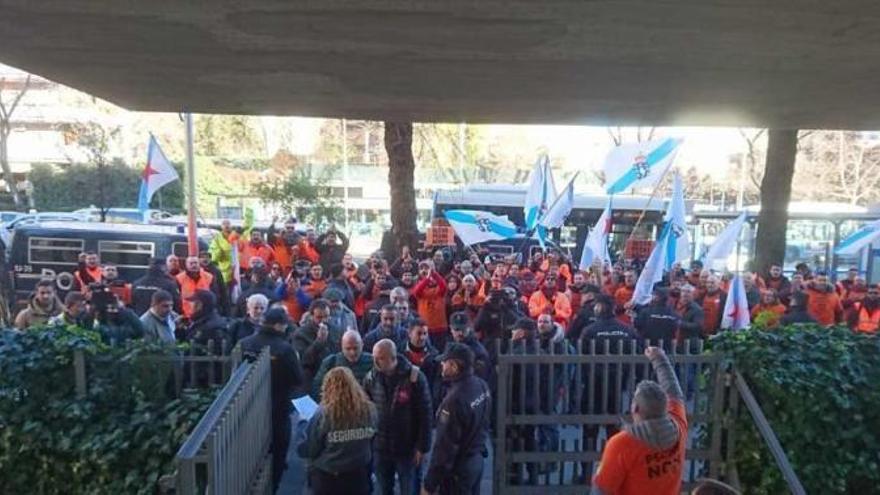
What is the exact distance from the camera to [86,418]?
5527 mm

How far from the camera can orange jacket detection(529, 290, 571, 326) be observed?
1016 centimetres

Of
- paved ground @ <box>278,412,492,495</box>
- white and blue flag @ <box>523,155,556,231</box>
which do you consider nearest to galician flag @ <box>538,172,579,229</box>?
white and blue flag @ <box>523,155,556,231</box>

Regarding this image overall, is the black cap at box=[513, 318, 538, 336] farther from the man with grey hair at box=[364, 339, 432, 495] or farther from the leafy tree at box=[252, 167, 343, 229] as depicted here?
the leafy tree at box=[252, 167, 343, 229]

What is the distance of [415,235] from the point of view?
56.5 ft

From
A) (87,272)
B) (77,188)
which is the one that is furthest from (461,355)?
(77,188)

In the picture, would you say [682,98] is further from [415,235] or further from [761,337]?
[415,235]

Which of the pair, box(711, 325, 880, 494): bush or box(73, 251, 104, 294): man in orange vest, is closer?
box(711, 325, 880, 494): bush

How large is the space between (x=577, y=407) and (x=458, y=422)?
1.49 metres

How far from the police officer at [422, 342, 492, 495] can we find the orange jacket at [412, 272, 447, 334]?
4808 millimetres

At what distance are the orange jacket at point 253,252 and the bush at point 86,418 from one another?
7.95m

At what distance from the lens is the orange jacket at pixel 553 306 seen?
33.3 feet

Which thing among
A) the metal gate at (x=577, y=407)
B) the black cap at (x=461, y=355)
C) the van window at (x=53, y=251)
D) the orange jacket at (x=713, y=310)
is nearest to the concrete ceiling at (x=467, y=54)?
the black cap at (x=461, y=355)

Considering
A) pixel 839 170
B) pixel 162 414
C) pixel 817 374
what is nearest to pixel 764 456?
pixel 817 374

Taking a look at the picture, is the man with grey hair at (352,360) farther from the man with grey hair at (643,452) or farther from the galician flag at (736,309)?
the galician flag at (736,309)
